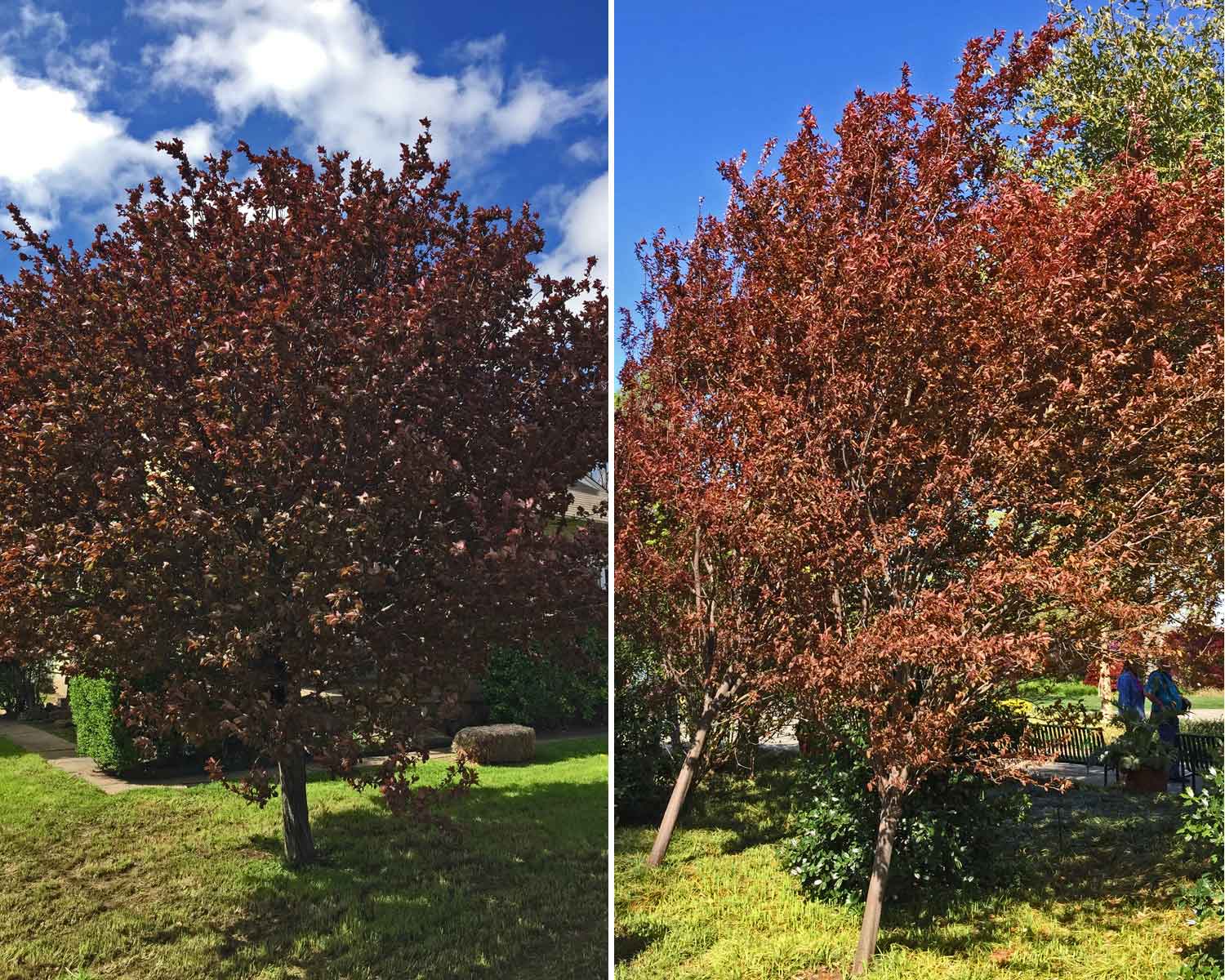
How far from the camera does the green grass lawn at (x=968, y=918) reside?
2393 mm

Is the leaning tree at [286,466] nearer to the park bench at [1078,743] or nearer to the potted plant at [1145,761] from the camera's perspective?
the park bench at [1078,743]

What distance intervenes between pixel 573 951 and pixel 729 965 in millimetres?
1493

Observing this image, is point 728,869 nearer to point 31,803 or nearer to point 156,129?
point 31,803

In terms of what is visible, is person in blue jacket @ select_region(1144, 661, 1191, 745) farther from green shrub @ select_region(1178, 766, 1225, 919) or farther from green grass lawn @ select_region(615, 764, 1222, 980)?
green shrub @ select_region(1178, 766, 1225, 919)

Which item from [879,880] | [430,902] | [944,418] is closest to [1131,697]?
[879,880]

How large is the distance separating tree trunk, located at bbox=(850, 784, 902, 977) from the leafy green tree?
248 cm

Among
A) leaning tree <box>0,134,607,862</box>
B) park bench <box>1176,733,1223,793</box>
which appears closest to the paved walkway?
leaning tree <box>0,134,607,862</box>

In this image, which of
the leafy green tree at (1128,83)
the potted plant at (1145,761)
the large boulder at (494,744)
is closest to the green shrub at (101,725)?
the large boulder at (494,744)

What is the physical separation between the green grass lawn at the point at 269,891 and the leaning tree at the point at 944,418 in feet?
3.00

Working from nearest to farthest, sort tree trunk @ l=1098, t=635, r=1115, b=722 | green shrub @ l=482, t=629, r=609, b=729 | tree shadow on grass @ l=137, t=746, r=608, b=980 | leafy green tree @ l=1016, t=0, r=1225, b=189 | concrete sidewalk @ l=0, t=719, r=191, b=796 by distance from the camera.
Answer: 1. tree trunk @ l=1098, t=635, r=1115, b=722
2. leafy green tree @ l=1016, t=0, r=1225, b=189
3. tree shadow on grass @ l=137, t=746, r=608, b=980
4. concrete sidewalk @ l=0, t=719, r=191, b=796
5. green shrub @ l=482, t=629, r=609, b=729

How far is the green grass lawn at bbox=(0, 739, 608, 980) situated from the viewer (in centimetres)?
339

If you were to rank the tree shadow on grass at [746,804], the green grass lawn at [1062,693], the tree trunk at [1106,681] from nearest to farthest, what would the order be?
1. the tree trunk at [1106,681]
2. the green grass lawn at [1062,693]
3. the tree shadow on grass at [746,804]

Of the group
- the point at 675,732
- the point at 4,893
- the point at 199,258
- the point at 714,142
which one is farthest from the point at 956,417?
the point at 4,893

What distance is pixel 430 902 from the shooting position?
3.91 meters
